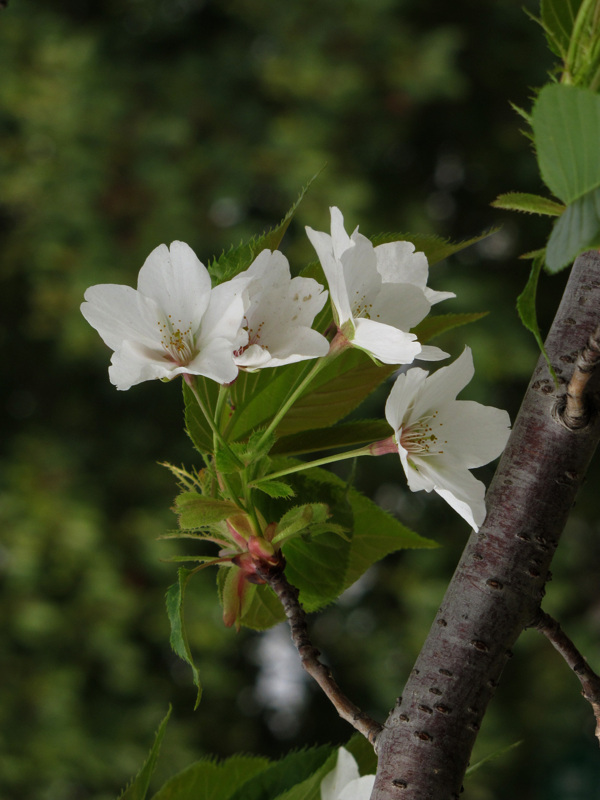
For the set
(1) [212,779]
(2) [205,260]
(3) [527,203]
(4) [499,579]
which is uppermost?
(3) [527,203]

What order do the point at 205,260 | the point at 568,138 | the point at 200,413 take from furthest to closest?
the point at 205,260 → the point at 200,413 → the point at 568,138

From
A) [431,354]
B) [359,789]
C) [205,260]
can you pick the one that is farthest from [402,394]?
[205,260]

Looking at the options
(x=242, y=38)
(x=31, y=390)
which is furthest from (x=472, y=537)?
(x=242, y=38)

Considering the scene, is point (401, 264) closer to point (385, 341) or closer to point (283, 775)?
point (385, 341)

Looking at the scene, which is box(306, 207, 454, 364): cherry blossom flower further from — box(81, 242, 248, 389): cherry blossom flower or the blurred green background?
the blurred green background

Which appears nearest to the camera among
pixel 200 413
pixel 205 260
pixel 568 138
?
pixel 568 138

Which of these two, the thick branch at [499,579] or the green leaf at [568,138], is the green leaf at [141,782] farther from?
the green leaf at [568,138]

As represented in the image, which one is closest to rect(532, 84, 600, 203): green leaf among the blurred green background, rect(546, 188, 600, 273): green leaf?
rect(546, 188, 600, 273): green leaf
